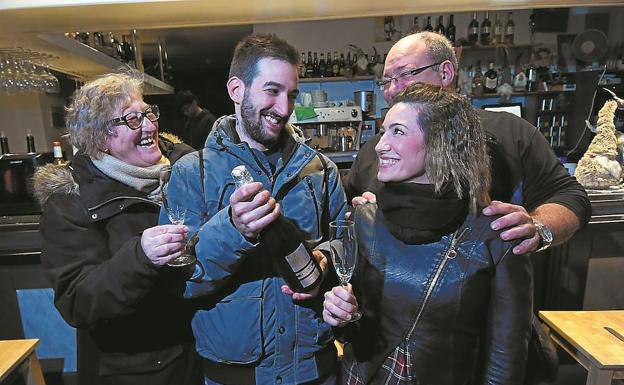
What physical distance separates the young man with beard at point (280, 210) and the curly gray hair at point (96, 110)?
39cm

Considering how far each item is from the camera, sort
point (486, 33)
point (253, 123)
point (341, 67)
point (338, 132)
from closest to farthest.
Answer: point (253, 123) < point (338, 132) < point (486, 33) < point (341, 67)

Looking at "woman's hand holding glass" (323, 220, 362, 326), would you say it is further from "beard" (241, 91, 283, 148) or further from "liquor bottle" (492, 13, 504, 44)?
"liquor bottle" (492, 13, 504, 44)

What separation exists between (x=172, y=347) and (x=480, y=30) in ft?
17.0

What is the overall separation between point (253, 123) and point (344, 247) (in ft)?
1.62

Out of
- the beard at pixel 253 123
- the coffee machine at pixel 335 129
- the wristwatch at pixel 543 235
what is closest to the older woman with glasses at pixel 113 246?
the beard at pixel 253 123

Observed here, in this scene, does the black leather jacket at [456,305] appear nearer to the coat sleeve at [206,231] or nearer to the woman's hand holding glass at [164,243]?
the coat sleeve at [206,231]

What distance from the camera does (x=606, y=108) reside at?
2.62m

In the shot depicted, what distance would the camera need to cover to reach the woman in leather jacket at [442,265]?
1.22 meters

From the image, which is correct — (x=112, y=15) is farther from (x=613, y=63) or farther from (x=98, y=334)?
(x=613, y=63)

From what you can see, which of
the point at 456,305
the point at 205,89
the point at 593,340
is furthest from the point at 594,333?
the point at 205,89

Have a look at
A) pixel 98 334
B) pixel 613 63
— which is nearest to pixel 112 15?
pixel 98 334

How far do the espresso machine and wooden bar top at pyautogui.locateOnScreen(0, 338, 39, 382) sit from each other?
3533 mm

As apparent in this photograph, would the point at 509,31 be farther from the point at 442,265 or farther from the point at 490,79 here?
the point at 442,265

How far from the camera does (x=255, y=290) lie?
132 cm
